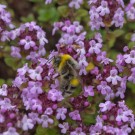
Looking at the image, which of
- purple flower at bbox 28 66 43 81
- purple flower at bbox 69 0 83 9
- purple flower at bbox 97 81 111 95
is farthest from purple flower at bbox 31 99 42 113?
purple flower at bbox 69 0 83 9


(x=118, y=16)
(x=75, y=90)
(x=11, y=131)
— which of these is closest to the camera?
(x=11, y=131)

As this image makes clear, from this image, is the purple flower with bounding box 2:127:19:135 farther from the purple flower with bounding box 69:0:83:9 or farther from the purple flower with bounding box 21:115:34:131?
the purple flower with bounding box 69:0:83:9

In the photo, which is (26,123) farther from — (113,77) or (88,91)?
(113,77)

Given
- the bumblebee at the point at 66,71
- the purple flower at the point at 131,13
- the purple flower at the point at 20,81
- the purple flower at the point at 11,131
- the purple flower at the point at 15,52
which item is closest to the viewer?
the purple flower at the point at 11,131

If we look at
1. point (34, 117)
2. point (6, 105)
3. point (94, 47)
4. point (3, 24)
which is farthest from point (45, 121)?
point (3, 24)

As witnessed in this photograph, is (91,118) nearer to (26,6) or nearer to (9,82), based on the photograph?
(9,82)

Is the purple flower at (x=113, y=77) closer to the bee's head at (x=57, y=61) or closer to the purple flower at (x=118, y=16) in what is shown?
the bee's head at (x=57, y=61)

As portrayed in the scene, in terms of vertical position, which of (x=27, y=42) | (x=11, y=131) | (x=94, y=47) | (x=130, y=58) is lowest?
(x=11, y=131)

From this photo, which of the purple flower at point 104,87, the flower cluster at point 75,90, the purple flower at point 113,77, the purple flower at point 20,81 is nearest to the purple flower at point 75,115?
the flower cluster at point 75,90
